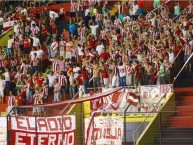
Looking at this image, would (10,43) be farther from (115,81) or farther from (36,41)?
(115,81)

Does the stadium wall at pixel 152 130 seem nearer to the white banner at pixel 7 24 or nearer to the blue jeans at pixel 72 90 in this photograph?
the blue jeans at pixel 72 90

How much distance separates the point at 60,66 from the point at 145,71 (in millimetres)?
5311

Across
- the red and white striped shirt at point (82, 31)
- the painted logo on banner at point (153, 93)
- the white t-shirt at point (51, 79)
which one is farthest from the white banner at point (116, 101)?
the red and white striped shirt at point (82, 31)

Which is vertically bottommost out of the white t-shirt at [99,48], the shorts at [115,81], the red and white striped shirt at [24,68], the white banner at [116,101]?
the white banner at [116,101]

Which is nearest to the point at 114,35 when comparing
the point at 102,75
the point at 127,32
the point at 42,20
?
the point at 127,32

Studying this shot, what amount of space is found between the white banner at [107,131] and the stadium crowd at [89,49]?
5.46m

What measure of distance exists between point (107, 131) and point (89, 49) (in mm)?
10960

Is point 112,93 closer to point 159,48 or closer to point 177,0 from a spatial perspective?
point 159,48

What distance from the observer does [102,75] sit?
35.8m

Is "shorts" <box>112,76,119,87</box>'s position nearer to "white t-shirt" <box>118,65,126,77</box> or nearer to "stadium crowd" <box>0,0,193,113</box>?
"stadium crowd" <box>0,0,193,113</box>

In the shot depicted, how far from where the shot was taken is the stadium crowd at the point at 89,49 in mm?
35406

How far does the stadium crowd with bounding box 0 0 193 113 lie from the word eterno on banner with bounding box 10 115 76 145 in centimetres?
662

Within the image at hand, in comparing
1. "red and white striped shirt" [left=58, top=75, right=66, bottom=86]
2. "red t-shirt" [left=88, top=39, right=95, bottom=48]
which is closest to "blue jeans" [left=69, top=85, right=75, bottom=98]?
"red and white striped shirt" [left=58, top=75, right=66, bottom=86]

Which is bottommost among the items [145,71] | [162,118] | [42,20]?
[162,118]
